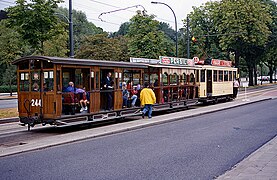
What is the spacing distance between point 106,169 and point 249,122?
10.4 metres

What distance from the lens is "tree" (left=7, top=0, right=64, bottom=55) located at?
21500 mm

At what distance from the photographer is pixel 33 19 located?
2155cm

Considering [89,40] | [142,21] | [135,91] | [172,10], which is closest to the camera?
[135,91]

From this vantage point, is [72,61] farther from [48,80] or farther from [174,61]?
[174,61]

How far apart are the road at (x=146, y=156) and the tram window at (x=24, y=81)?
15.4 ft

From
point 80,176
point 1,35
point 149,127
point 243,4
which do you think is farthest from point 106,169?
point 243,4

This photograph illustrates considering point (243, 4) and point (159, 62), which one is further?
point (243, 4)

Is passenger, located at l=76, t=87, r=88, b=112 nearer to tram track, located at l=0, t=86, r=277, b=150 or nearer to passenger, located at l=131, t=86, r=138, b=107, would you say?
tram track, located at l=0, t=86, r=277, b=150

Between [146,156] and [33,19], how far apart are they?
14306 millimetres

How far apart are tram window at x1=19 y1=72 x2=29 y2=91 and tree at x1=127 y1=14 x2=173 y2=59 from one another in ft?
97.5

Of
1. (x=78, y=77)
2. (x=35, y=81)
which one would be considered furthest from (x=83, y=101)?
(x=35, y=81)

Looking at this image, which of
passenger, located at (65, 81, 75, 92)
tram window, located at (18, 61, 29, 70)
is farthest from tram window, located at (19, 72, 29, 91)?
passenger, located at (65, 81, 75, 92)

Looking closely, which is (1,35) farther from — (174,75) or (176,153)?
(176,153)

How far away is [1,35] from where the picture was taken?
43.0 meters
